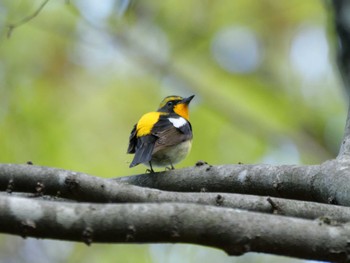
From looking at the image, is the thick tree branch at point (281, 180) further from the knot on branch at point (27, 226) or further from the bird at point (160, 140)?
the knot on branch at point (27, 226)

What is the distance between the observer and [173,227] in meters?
2.69

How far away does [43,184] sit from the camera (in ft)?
12.8

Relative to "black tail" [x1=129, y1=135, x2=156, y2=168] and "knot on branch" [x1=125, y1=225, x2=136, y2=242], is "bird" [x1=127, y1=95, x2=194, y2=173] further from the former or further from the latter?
"knot on branch" [x1=125, y1=225, x2=136, y2=242]

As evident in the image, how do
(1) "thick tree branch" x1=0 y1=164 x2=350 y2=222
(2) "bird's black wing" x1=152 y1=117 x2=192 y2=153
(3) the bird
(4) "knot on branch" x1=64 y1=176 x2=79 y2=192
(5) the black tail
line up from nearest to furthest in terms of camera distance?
(1) "thick tree branch" x1=0 y1=164 x2=350 y2=222, (4) "knot on branch" x1=64 y1=176 x2=79 y2=192, (5) the black tail, (3) the bird, (2) "bird's black wing" x1=152 y1=117 x2=192 y2=153

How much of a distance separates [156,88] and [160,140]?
4.53 metres

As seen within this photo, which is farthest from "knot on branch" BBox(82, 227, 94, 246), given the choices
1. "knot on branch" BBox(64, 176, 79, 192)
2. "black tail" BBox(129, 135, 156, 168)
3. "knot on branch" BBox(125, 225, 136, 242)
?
"black tail" BBox(129, 135, 156, 168)

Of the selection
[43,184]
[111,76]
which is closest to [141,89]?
[111,76]

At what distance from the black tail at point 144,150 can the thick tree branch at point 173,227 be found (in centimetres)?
325

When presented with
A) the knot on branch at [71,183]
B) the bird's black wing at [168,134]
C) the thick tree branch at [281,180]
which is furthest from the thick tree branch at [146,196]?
the bird's black wing at [168,134]

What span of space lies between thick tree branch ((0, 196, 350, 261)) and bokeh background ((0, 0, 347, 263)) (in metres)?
5.91

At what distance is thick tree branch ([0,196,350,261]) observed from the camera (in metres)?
2.66

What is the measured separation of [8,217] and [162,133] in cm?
398

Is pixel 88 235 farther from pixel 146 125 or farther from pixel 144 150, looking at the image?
pixel 146 125

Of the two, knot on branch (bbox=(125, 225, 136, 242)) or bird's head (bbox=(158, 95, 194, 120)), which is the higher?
bird's head (bbox=(158, 95, 194, 120))
